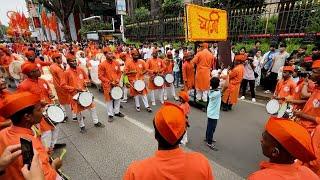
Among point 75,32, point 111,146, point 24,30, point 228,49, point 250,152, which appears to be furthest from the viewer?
point 75,32

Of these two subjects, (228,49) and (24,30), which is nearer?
(228,49)

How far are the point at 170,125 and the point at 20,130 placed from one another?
143 cm

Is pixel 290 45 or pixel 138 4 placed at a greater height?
pixel 138 4

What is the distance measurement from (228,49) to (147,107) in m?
4.81

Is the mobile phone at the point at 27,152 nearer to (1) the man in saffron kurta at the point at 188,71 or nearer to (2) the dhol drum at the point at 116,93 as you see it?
(2) the dhol drum at the point at 116,93

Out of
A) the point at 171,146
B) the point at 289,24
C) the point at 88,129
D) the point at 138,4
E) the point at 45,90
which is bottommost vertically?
the point at 88,129

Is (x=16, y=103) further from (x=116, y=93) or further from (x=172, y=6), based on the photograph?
(x=172, y=6)

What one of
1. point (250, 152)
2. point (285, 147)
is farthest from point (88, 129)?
point (285, 147)

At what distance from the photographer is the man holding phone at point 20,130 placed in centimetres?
199

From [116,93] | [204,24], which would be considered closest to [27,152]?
[116,93]

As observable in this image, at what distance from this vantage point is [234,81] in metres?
7.32

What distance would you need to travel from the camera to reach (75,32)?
Answer: 140 feet


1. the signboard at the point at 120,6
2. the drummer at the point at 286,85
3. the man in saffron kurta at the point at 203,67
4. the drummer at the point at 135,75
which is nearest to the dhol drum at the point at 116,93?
the drummer at the point at 135,75

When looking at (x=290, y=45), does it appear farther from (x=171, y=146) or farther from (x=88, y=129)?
(x=171, y=146)
